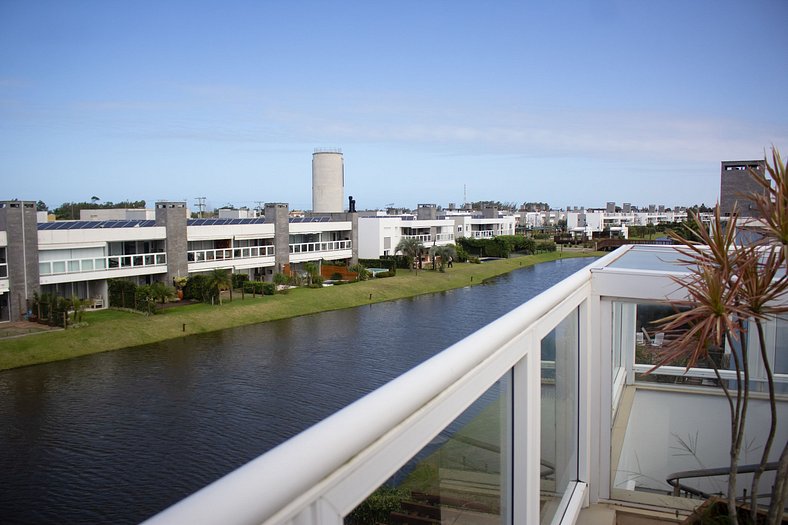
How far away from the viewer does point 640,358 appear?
11.4 feet

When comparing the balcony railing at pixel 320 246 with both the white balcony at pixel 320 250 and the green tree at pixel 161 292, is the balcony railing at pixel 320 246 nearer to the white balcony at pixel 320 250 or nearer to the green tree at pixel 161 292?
the white balcony at pixel 320 250

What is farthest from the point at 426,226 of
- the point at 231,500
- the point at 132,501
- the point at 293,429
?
the point at 231,500

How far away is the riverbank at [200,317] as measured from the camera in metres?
18.3

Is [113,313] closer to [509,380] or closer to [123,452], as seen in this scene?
[123,452]

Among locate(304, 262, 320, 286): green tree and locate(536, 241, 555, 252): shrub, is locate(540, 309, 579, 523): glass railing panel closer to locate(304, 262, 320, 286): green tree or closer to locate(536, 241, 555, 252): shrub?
locate(304, 262, 320, 286): green tree

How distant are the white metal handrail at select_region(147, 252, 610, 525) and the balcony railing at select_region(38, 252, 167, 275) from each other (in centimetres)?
2324

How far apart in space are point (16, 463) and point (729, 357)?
38.2 ft

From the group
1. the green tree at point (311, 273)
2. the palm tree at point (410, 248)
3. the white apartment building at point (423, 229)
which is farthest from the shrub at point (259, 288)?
the white apartment building at point (423, 229)

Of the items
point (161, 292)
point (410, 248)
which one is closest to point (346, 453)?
point (161, 292)

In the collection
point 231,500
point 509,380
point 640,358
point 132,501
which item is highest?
point 231,500

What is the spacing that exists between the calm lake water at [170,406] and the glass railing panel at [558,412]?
812cm

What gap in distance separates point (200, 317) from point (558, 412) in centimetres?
2163

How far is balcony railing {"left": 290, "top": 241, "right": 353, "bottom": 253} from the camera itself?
32219 mm

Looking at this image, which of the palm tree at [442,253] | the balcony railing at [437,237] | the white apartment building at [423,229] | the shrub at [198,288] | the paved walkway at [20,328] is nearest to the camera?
the paved walkway at [20,328]
